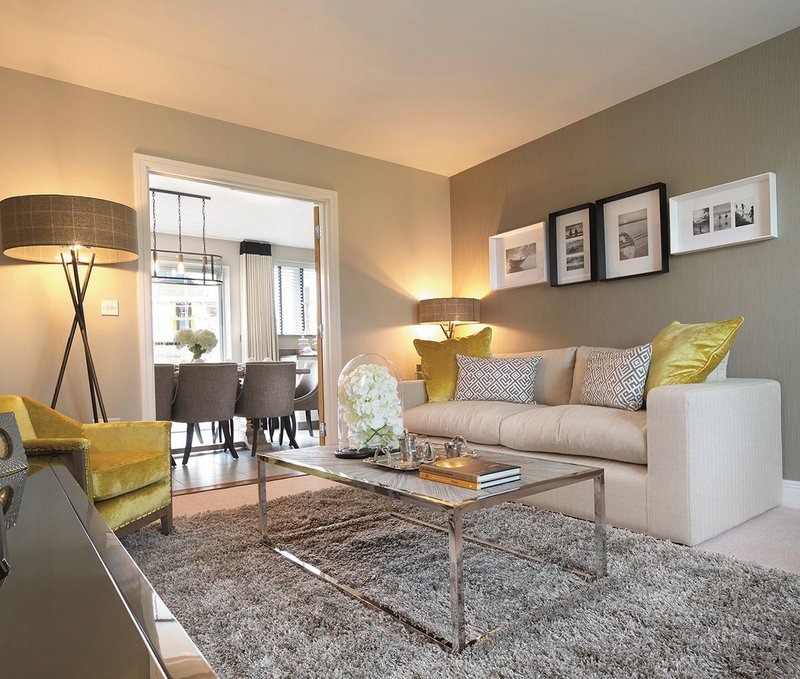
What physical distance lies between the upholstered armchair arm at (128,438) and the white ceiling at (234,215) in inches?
143

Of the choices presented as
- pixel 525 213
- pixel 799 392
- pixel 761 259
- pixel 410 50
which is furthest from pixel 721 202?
pixel 410 50

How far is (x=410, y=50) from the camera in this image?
3160mm

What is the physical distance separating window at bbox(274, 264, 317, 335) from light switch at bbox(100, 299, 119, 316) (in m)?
5.14

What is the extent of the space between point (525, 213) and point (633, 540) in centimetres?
292

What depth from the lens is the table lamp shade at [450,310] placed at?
15.7 feet

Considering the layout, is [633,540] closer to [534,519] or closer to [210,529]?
[534,519]

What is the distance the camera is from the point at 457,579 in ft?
4.84

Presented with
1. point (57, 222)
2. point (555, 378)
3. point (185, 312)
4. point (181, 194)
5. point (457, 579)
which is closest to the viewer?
point (457, 579)

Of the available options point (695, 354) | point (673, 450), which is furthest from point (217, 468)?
point (695, 354)

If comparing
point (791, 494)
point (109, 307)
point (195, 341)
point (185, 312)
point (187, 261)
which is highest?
point (187, 261)

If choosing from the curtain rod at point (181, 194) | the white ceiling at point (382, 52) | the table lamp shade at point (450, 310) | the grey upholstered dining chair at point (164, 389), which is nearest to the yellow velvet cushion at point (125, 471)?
the grey upholstered dining chair at point (164, 389)

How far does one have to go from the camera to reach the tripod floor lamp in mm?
2863

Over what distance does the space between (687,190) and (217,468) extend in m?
3.91

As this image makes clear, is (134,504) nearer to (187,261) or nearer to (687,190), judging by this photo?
(687,190)
